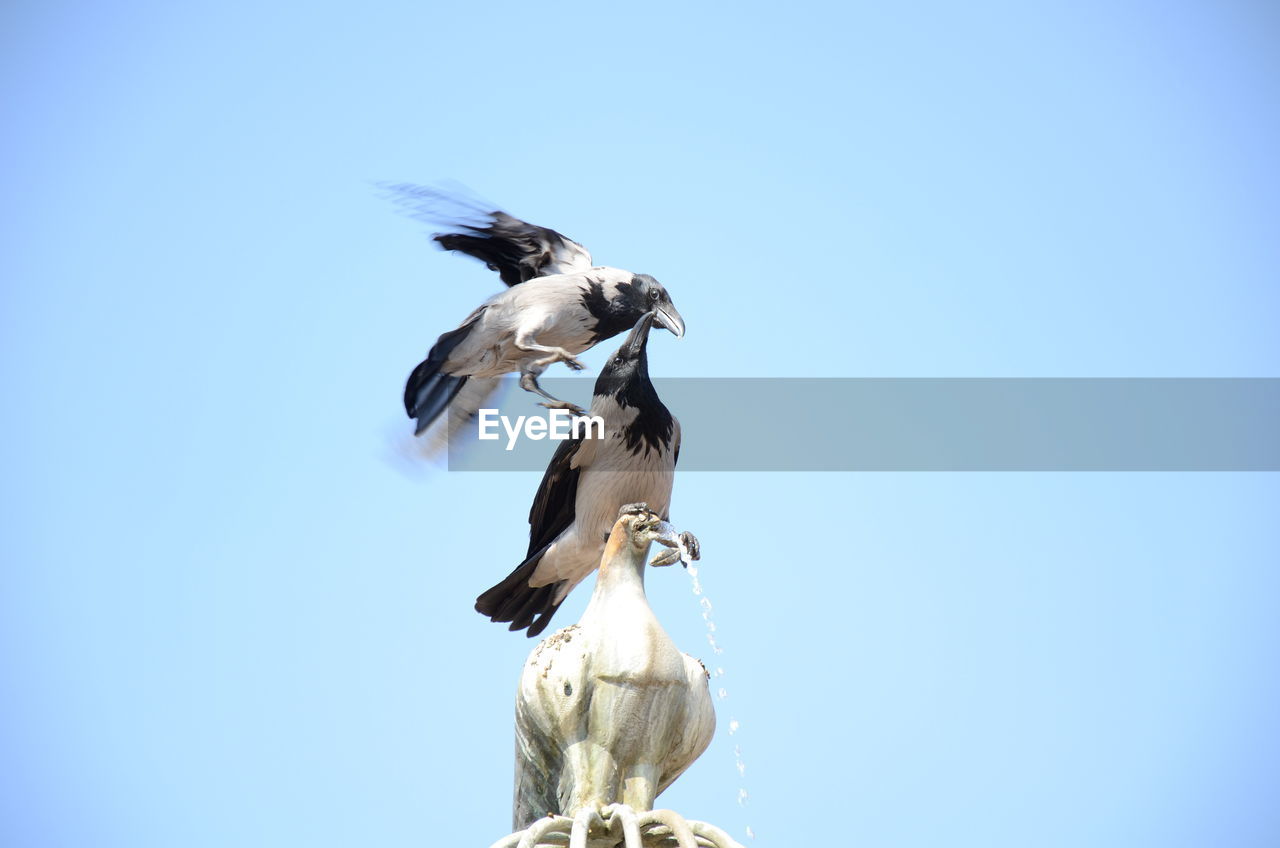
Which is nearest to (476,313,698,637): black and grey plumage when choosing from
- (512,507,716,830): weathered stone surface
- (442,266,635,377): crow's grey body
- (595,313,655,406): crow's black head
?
(595,313,655,406): crow's black head

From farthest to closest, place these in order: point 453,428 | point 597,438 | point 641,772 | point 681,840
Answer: point 453,428
point 597,438
point 641,772
point 681,840

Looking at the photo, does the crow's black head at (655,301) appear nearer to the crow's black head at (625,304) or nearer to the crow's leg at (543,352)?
the crow's black head at (625,304)

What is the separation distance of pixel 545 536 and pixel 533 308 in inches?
62.9

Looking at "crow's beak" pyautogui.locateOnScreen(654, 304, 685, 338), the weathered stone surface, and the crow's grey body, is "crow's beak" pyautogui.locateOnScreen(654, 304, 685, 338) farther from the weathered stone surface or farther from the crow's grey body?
the weathered stone surface

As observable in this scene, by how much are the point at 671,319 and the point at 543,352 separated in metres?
0.94

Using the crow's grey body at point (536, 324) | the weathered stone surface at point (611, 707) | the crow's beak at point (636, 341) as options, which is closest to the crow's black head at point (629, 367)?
the crow's beak at point (636, 341)

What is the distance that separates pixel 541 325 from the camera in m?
12.3

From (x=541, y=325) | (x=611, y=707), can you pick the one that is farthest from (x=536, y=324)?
(x=611, y=707)

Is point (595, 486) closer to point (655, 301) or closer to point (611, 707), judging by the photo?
point (655, 301)

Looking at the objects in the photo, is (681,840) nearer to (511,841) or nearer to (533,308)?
(511,841)

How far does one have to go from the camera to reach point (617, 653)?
1037cm

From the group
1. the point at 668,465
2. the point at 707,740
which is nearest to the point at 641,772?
the point at 707,740

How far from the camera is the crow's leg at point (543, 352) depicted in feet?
40.3

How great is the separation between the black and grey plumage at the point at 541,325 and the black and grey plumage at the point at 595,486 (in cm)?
37
